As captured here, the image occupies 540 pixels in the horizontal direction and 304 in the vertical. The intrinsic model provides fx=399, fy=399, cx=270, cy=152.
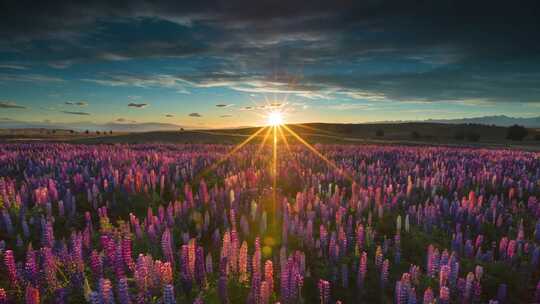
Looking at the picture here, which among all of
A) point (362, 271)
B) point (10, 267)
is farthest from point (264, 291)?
point (10, 267)

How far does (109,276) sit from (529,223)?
5534 millimetres

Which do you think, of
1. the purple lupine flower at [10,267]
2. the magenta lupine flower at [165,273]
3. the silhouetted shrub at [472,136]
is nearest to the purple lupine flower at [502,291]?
the magenta lupine flower at [165,273]

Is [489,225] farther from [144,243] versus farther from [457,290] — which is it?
[144,243]

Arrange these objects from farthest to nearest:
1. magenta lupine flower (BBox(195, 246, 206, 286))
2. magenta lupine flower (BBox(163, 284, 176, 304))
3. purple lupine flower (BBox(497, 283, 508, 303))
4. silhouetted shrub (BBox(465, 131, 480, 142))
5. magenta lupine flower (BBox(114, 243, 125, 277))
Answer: silhouetted shrub (BBox(465, 131, 480, 142)) < purple lupine flower (BBox(497, 283, 508, 303)) < magenta lupine flower (BBox(195, 246, 206, 286)) < magenta lupine flower (BBox(114, 243, 125, 277)) < magenta lupine flower (BBox(163, 284, 176, 304))

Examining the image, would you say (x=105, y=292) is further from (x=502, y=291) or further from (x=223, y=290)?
(x=502, y=291)

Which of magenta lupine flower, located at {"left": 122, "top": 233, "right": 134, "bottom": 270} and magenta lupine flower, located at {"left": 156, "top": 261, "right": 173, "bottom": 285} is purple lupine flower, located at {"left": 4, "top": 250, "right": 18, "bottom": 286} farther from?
magenta lupine flower, located at {"left": 156, "top": 261, "right": 173, "bottom": 285}

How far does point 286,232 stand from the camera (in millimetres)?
4336

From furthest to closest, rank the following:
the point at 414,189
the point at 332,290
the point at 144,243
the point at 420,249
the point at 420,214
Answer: the point at 414,189 → the point at 420,214 → the point at 420,249 → the point at 144,243 → the point at 332,290

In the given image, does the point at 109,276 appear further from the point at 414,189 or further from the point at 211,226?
the point at 414,189

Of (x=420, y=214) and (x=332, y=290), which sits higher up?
(x=420, y=214)

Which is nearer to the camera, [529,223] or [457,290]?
[457,290]

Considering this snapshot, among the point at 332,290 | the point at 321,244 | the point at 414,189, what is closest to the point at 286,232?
the point at 321,244

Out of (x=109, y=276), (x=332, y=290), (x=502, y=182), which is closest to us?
(x=109, y=276)

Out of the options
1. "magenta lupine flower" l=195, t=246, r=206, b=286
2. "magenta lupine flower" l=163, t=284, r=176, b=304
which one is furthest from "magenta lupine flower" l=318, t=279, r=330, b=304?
"magenta lupine flower" l=163, t=284, r=176, b=304
